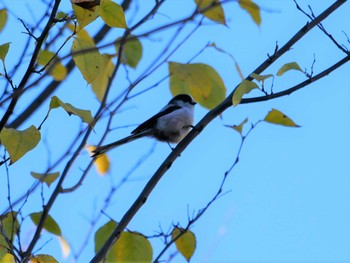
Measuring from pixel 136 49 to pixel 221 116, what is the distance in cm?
50

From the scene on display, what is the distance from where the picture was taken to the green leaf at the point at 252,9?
188 centimetres

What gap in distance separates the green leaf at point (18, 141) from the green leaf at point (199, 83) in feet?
1.75

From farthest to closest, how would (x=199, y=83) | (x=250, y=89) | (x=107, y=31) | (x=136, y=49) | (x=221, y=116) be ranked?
1. (x=107, y=31)
2. (x=136, y=49)
3. (x=221, y=116)
4. (x=199, y=83)
5. (x=250, y=89)

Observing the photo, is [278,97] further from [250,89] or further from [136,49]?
[136,49]

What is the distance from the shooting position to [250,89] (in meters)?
1.74

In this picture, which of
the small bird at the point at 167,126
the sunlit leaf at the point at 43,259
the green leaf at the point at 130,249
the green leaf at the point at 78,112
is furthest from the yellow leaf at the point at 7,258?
the small bird at the point at 167,126

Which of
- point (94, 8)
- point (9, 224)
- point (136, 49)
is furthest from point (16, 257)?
point (136, 49)

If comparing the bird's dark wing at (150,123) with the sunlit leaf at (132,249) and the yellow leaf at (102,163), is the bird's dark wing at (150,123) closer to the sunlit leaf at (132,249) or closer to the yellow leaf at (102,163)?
the yellow leaf at (102,163)

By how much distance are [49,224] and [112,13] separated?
0.68 m

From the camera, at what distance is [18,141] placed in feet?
5.28

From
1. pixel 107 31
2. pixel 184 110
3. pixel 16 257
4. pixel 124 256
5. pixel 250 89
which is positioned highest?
pixel 184 110

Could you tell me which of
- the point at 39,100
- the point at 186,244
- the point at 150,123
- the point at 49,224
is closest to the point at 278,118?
the point at 186,244

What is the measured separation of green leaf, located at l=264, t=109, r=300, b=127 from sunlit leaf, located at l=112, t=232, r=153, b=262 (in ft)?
1.78

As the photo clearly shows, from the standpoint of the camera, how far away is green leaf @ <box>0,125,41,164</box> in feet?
5.24
